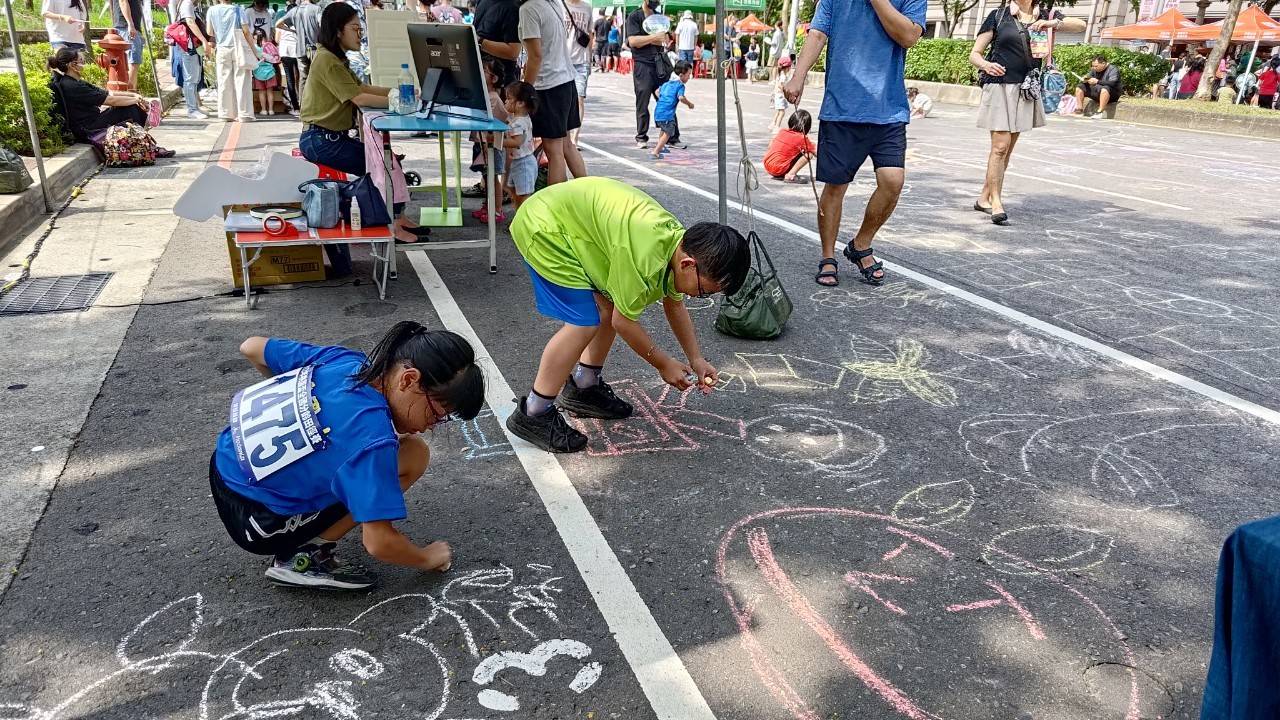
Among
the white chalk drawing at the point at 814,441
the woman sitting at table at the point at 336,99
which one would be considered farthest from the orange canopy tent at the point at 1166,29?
the white chalk drawing at the point at 814,441

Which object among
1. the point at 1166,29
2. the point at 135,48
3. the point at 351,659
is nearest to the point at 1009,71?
the point at 351,659

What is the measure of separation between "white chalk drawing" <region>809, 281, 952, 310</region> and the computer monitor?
2.44 metres

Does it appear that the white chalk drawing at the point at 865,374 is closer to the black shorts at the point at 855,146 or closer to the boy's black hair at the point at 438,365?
the black shorts at the point at 855,146

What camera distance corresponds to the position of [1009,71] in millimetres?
6715

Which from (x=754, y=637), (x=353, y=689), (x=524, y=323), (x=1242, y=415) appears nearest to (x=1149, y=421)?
(x=1242, y=415)

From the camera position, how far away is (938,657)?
2.25m

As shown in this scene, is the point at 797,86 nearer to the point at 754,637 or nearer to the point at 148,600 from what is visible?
the point at 754,637

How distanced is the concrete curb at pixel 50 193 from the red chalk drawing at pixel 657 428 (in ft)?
15.0

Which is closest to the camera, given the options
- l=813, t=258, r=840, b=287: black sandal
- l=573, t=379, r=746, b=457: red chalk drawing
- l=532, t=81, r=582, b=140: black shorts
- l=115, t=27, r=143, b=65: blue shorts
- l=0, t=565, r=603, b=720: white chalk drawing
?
l=0, t=565, r=603, b=720: white chalk drawing

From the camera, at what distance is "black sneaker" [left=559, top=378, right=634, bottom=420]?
3.54 m

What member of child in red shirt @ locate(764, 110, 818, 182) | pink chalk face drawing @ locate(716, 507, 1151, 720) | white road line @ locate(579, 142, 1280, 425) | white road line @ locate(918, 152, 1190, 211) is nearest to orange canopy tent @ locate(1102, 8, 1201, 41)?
white road line @ locate(918, 152, 1190, 211)

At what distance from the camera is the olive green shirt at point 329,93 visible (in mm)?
5414

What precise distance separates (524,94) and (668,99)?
4326 millimetres

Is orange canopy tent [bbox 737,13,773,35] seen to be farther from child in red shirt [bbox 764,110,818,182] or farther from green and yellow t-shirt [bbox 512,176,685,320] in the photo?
green and yellow t-shirt [bbox 512,176,685,320]
